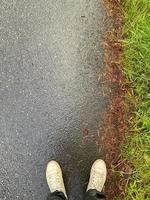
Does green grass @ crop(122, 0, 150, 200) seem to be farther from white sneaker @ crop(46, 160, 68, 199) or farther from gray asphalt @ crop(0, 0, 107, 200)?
white sneaker @ crop(46, 160, 68, 199)

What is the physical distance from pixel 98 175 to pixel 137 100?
0.63 m

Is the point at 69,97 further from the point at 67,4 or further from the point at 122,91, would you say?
the point at 67,4

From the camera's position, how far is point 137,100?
135 inches

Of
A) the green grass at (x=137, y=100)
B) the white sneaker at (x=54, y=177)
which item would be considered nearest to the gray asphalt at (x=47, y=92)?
the white sneaker at (x=54, y=177)

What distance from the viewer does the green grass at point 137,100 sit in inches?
133

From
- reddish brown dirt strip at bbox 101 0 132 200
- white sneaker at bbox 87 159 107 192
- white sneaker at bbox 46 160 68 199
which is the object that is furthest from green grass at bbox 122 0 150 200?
white sneaker at bbox 46 160 68 199

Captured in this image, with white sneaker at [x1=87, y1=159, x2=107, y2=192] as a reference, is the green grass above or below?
above

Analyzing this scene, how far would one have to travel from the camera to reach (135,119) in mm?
3420

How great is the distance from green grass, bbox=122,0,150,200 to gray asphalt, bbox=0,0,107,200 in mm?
205

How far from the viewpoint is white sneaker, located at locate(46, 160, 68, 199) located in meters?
3.38

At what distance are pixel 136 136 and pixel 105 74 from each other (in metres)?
0.52

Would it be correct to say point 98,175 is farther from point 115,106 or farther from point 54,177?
point 115,106

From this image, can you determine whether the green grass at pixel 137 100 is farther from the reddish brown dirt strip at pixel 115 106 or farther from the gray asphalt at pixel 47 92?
the gray asphalt at pixel 47 92

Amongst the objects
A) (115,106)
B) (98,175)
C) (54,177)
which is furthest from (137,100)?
(54,177)
